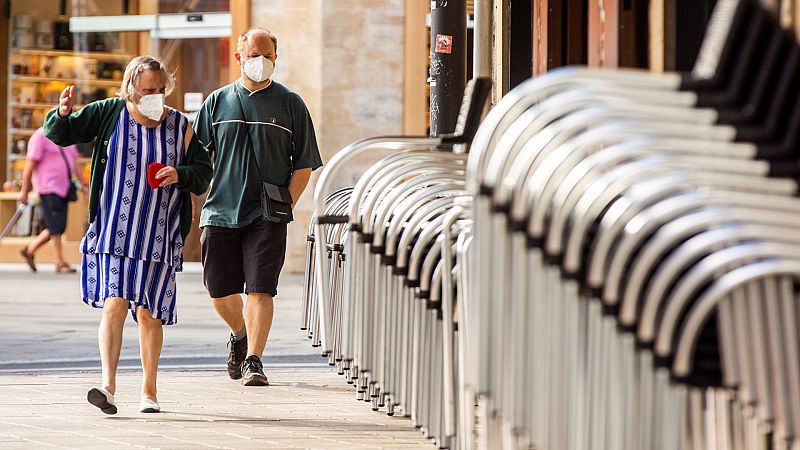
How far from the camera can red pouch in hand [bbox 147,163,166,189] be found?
6.48 meters

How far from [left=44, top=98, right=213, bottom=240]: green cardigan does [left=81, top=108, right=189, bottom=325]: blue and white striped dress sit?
0.03 metres

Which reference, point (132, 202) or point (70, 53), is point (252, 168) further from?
point (70, 53)

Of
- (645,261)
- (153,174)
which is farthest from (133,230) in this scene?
(645,261)

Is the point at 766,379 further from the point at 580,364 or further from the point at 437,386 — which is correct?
the point at 437,386

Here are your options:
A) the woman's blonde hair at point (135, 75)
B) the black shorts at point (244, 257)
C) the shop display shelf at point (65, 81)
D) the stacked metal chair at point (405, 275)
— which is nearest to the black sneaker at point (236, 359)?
the black shorts at point (244, 257)

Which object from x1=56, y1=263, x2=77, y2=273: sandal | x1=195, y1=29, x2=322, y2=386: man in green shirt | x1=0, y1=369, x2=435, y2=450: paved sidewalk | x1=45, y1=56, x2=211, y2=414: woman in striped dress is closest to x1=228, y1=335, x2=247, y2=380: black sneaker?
x1=0, y1=369, x2=435, y2=450: paved sidewalk

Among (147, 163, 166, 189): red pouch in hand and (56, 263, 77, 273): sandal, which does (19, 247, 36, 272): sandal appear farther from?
(147, 163, 166, 189): red pouch in hand

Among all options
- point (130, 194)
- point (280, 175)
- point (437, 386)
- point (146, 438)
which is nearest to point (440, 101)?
point (280, 175)

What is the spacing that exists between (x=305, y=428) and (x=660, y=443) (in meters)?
3.13

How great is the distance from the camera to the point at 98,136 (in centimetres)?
660

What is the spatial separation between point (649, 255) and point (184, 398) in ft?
14.4

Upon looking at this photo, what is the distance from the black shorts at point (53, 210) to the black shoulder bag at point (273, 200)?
8.92 m

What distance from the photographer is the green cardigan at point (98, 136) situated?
6.55m

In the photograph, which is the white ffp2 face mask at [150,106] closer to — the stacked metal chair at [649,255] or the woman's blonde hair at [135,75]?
the woman's blonde hair at [135,75]
